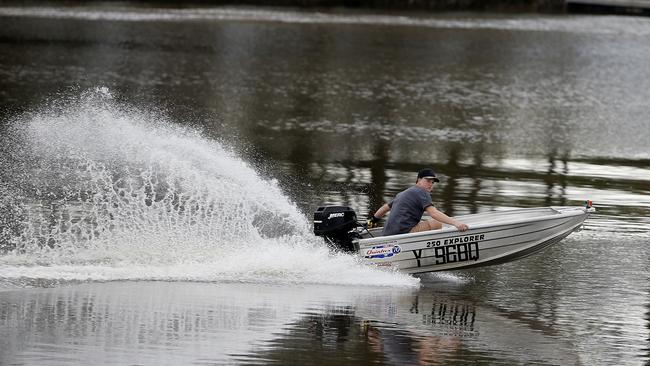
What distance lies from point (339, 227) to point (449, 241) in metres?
1.49

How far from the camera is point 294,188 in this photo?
23000mm

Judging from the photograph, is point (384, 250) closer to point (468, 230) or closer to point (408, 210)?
point (408, 210)

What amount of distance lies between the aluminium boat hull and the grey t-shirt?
0.35 metres

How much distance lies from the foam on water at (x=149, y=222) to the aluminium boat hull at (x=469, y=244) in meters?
0.25

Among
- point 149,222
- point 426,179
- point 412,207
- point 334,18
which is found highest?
point 334,18

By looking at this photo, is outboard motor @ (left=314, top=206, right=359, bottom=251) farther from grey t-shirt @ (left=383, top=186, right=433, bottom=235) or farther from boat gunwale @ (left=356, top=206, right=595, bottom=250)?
grey t-shirt @ (left=383, top=186, right=433, bottom=235)

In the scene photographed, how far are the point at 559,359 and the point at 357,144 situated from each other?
16.2 m

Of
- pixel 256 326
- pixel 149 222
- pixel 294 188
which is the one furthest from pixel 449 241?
pixel 294 188

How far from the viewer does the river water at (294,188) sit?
13.6m

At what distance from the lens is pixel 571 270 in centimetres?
1738

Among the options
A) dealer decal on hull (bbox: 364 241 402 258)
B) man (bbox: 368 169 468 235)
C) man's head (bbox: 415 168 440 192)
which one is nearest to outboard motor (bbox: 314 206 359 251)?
dealer decal on hull (bbox: 364 241 402 258)

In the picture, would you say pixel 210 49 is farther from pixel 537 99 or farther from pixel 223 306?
pixel 223 306

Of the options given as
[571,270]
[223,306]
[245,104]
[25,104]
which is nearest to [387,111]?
[245,104]

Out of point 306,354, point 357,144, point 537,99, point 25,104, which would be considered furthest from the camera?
point 537,99
